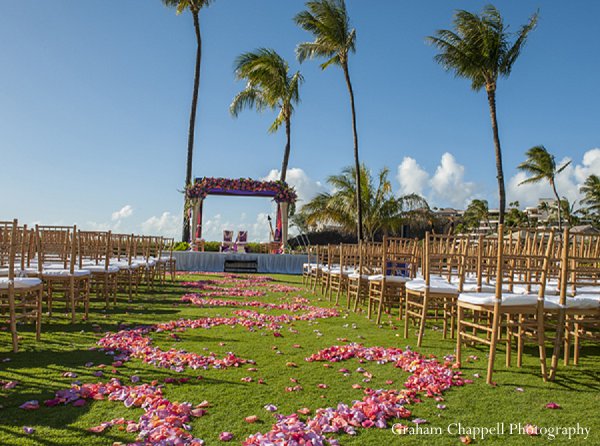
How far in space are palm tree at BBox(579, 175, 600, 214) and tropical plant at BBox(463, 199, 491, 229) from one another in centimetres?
1165

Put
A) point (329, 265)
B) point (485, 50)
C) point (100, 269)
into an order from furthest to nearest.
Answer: point (485, 50) → point (329, 265) → point (100, 269)

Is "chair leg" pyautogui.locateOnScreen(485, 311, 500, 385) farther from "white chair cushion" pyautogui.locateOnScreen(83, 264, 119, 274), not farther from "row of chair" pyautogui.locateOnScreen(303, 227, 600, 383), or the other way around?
"white chair cushion" pyautogui.locateOnScreen(83, 264, 119, 274)

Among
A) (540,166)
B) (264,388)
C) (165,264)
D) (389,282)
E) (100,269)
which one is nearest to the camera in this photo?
(264,388)

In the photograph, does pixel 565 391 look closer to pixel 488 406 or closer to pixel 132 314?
pixel 488 406

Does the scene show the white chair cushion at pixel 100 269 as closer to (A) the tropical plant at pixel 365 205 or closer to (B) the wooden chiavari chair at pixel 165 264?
(B) the wooden chiavari chair at pixel 165 264

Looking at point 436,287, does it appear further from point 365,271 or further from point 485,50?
point 485,50

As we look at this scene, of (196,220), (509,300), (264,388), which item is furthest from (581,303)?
(196,220)

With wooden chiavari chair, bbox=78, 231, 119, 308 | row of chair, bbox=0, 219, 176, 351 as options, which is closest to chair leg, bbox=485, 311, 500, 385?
row of chair, bbox=0, 219, 176, 351

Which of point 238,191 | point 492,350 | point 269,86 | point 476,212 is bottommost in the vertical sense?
point 492,350

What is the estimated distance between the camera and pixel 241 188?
18.8 metres

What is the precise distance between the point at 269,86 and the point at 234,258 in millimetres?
9204

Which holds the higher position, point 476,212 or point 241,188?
point 476,212

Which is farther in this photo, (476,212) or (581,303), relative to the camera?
(476,212)

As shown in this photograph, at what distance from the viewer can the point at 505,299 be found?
3.53 meters
